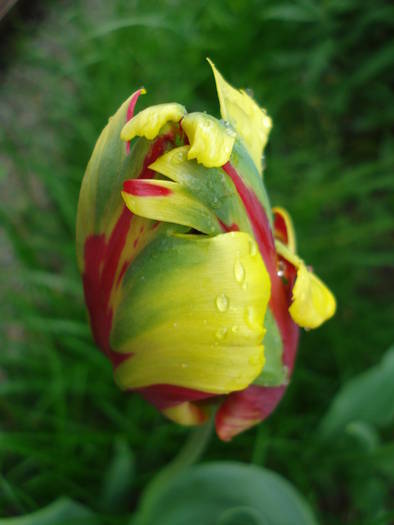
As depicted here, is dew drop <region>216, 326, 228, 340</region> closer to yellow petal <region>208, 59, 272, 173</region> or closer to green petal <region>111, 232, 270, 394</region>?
green petal <region>111, 232, 270, 394</region>

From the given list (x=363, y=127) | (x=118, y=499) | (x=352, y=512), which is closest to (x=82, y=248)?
(x=118, y=499)

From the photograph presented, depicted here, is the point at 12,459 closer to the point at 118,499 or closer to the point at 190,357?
the point at 118,499

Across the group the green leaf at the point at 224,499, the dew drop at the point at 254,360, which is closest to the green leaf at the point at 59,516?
the green leaf at the point at 224,499

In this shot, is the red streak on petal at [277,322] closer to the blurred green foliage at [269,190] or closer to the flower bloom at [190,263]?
the flower bloom at [190,263]

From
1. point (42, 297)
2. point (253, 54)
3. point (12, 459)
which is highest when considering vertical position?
point (253, 54)

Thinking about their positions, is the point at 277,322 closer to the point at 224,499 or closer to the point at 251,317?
the point at 251,317

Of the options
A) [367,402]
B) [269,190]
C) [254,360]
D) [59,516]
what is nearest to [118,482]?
[59,516]

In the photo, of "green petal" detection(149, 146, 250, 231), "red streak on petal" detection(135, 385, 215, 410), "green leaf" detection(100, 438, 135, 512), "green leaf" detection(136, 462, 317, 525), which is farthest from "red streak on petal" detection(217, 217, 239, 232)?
"green leaf" detection(100, 438, 135, 512)
